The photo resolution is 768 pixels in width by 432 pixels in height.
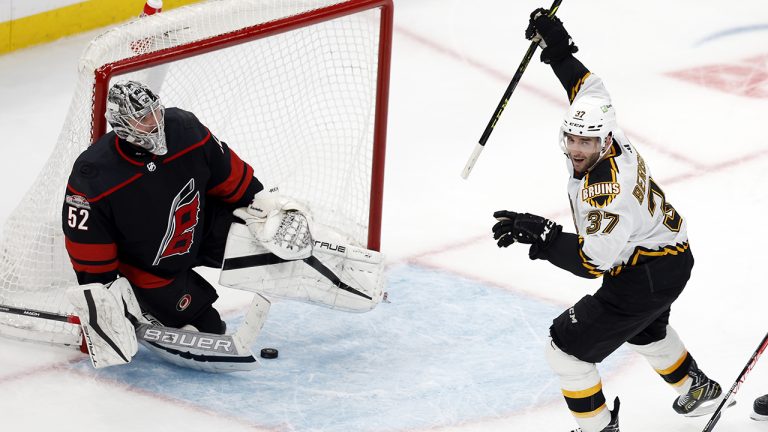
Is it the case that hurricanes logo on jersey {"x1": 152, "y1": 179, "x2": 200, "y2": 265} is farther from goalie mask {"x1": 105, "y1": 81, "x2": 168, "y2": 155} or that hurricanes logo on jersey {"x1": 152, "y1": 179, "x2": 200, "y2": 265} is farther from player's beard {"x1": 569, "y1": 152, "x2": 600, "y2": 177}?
player's beard {"x1": 569, "y1": 152, "x2": 600, "y2": 177}

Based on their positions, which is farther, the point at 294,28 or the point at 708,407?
the point at 294,28

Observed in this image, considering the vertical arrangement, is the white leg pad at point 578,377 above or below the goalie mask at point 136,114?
below

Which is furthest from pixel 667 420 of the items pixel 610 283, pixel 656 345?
pixel 610 283

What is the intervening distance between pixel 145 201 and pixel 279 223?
42 centimetres

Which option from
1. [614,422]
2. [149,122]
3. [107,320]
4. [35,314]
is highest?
[149,122]

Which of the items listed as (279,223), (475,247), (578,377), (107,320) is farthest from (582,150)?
(475,247)

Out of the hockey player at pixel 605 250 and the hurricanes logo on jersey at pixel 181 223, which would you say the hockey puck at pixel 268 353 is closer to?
the hurricanes logo on jersey at pixel 181 223

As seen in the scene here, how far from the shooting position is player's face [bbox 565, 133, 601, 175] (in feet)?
10.5

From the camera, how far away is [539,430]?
366cm

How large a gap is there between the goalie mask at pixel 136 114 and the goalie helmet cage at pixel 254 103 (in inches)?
6.2

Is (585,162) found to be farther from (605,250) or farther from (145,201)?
(145,201)

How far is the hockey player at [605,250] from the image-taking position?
3158mm

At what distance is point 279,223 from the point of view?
384 cm

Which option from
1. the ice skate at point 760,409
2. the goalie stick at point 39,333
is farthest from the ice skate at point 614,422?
the goalie stick at point 39,333
